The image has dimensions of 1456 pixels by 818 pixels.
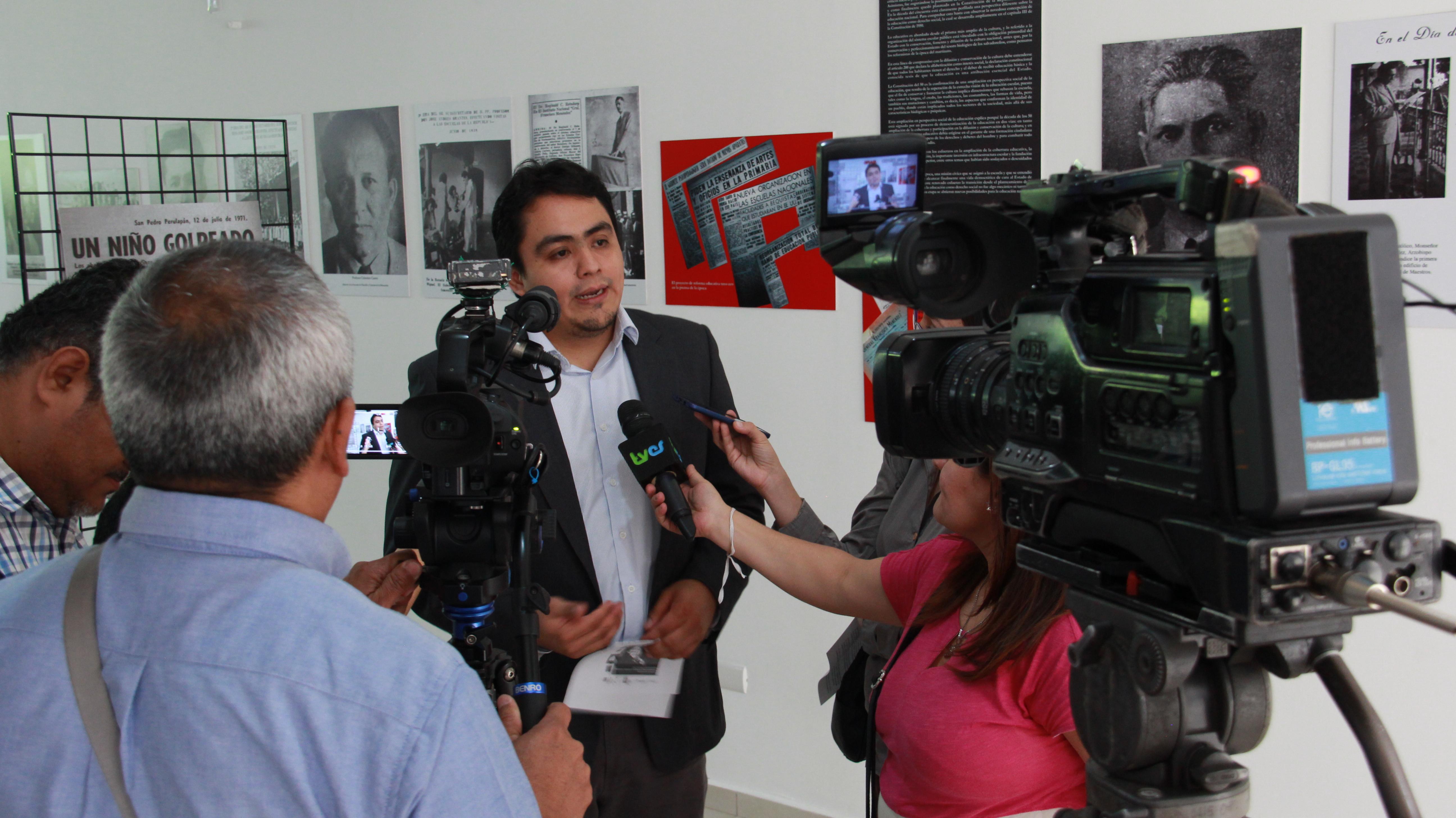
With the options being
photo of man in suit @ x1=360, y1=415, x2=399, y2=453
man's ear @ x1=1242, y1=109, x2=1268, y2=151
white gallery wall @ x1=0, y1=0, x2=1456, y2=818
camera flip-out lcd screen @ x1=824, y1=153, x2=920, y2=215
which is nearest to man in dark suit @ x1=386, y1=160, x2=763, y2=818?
photo of man in suit @ x1=360, y1=415, x2=399, y2=453

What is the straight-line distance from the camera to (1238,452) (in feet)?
2.48

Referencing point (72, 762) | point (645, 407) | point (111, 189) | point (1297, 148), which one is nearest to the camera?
point (72, 762)

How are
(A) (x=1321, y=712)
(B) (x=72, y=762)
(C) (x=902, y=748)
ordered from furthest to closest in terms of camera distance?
(A) (x=1321, y=712)
(C) (x=902, y=748)
(B) (x=72, y=762)

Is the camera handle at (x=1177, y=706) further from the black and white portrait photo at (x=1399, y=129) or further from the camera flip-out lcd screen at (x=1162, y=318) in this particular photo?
the black and white portrait photo at (x=1399, y=129)

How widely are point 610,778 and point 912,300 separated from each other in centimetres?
136

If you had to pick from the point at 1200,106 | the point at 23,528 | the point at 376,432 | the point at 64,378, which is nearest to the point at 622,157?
the point at 376,432

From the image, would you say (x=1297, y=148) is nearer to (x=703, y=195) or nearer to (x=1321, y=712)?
(x=1321, y=712)

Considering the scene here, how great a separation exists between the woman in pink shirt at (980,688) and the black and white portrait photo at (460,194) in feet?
7.14

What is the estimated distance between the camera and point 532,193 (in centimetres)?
216

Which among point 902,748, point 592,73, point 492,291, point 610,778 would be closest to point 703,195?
point 592,73

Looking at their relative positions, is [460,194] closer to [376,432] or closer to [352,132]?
[352,132]

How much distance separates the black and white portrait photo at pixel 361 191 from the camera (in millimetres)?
3500

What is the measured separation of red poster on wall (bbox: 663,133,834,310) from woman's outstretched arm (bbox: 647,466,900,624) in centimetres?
106

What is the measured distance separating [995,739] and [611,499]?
95 centimetres
